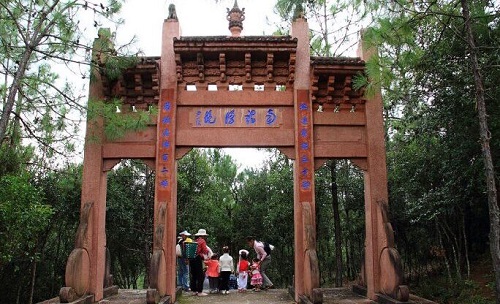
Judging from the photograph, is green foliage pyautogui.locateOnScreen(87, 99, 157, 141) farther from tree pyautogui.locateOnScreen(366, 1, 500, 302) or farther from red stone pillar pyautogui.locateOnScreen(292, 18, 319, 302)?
tree pyautogui.locateOnScreen(366, 1, 500, 302)

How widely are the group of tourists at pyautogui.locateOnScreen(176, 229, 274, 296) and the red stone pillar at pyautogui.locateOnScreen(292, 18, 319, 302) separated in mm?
1984

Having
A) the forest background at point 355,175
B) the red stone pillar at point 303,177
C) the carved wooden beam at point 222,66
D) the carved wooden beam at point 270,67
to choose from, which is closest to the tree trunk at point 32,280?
the forest background at point 355,175

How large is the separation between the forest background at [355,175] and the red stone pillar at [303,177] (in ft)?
2.74

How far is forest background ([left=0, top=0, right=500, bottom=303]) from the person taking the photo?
6006 mm

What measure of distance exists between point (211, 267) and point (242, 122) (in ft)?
10.5

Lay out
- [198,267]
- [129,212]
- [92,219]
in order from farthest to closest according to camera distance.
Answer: [129,212] → [198,267] → [92,219]

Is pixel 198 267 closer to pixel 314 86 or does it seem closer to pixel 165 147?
pixel 165 147

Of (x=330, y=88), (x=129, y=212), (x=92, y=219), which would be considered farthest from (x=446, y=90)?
(x=129, y=212)

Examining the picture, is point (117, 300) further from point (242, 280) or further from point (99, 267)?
point (242, 280)

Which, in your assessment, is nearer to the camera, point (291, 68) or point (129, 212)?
point (291, 68)

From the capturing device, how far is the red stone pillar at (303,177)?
7.51 meters

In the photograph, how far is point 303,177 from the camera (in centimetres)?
799

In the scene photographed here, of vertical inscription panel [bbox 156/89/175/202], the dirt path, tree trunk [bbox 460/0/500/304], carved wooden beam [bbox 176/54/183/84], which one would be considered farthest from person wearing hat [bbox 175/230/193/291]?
tree trunk [bbox 460/0/500/304]

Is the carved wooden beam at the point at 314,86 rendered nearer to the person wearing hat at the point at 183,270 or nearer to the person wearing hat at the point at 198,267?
the person wearing hat at the point at 198,267
